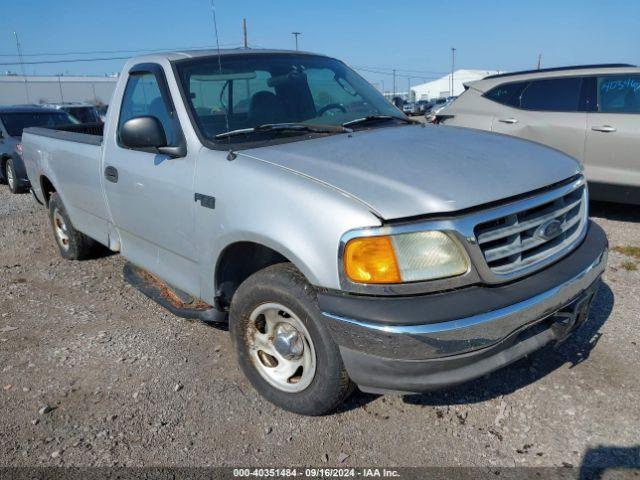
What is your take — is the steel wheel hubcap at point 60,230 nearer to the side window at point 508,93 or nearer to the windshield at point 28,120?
the side window at point 508,93

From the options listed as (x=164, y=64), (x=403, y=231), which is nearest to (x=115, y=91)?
(x=164, y=64)

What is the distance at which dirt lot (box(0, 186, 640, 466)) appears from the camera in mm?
2602

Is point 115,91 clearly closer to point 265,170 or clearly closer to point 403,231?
point 265,170

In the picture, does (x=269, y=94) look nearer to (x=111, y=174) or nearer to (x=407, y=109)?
(x=111, y=174)

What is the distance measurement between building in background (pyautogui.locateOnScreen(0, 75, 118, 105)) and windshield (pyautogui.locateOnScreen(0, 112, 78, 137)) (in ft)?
155

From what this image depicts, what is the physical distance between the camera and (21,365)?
11.7ft

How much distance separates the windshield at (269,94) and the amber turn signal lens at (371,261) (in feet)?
4.05

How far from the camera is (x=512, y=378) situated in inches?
123

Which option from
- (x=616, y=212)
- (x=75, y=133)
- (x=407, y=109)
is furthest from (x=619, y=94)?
(x=407, y=109)

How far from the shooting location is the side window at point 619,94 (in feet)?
19.9

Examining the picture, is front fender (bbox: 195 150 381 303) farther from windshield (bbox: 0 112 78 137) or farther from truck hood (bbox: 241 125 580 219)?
windshield (bbox: 0 112 78 137)

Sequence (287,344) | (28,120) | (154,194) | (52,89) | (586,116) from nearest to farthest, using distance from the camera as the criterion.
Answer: (287,344)
(154,194)
(586,116)
(28,120)
(52,89)

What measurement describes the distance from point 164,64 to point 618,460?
11.2 ft

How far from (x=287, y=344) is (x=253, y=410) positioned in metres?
0.48
